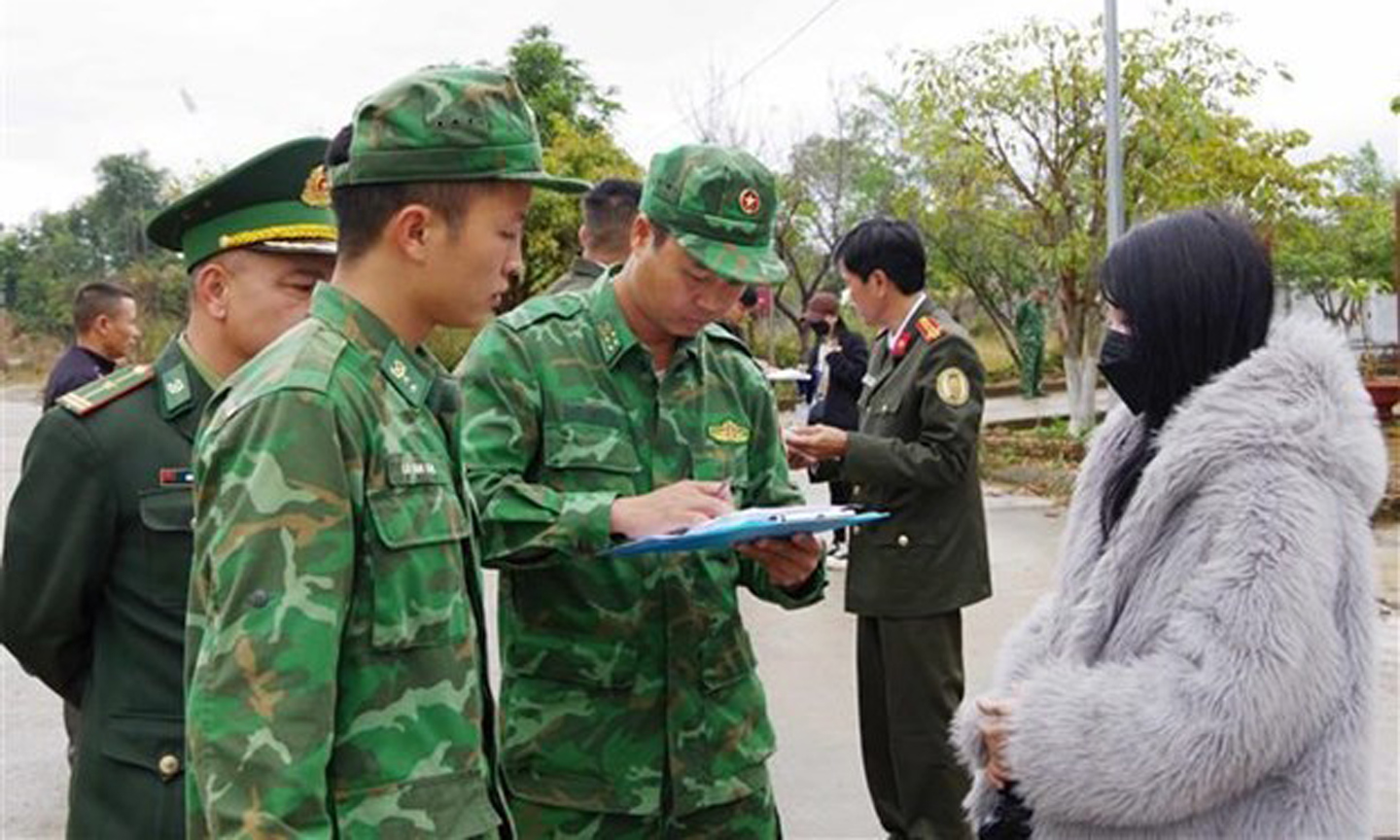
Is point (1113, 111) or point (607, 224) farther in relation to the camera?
point (1113, 111)

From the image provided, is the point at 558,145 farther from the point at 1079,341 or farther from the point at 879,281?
the point at 879,281

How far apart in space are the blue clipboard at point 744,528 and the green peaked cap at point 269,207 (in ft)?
2.51

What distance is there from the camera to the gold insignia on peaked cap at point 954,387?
379 centimetres

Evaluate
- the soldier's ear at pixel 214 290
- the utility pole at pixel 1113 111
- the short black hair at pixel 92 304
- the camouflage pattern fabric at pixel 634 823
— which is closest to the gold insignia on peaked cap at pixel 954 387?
the camouflage pattern fabric at pixel 634 823

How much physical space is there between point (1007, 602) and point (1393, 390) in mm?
7957

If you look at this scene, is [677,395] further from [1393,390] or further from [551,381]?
[1393,390]

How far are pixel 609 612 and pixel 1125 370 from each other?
3.03 ft

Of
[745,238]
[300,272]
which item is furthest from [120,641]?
[745,238]

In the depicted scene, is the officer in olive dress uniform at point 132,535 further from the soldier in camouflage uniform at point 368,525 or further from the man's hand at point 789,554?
the man's hand at point 789,554

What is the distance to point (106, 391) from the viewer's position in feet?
7.22

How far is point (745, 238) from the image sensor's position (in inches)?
92.0

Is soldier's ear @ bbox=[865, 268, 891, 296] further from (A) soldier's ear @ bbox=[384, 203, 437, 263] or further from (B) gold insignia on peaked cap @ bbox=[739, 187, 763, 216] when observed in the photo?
(A) soldier's ear @ bbox=[384, 203, 437, 263]

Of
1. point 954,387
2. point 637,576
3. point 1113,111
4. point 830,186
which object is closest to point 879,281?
point 954,387

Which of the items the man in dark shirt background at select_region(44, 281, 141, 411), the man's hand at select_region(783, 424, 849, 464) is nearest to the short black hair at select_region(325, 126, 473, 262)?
the man's hand at select_region(783, 424, 849, 464)
